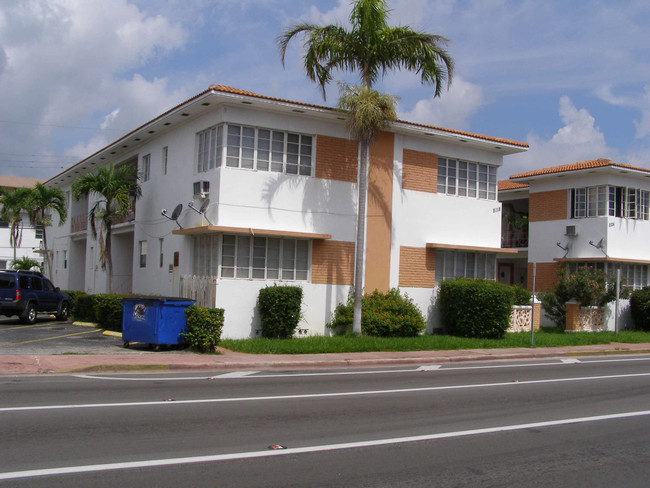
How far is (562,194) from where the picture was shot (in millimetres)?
30344

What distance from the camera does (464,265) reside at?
24.0 metres

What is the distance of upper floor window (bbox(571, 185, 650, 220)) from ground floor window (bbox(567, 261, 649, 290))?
2134 millimetres

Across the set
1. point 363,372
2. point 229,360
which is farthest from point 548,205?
point 229,360

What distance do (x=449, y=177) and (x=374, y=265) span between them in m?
4.70

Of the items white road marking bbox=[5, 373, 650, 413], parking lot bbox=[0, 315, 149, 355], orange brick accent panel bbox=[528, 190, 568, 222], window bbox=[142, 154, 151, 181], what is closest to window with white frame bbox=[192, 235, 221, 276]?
parking lot bbox=[0, 315, 149, 355]

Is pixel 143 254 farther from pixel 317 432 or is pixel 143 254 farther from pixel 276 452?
pixel 276 452

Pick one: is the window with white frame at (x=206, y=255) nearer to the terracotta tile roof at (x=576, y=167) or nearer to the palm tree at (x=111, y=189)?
the palm tree at (x=111, y=189)

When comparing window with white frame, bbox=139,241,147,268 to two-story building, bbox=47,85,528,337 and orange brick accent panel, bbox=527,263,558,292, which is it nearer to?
two-story building, bbox=47,85,528,337

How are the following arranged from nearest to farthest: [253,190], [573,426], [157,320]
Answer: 1. [573,426]
2. [157,320]
3. [253,190]

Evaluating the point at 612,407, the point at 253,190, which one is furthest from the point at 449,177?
the point at 612,407

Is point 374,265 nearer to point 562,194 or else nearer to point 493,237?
point 493,237

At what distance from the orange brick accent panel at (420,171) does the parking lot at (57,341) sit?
10.4 metres

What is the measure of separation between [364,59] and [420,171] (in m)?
4.92

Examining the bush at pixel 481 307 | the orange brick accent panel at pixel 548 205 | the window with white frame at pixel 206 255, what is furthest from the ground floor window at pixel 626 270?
Answer: the window with white frame at pixel 206 255
